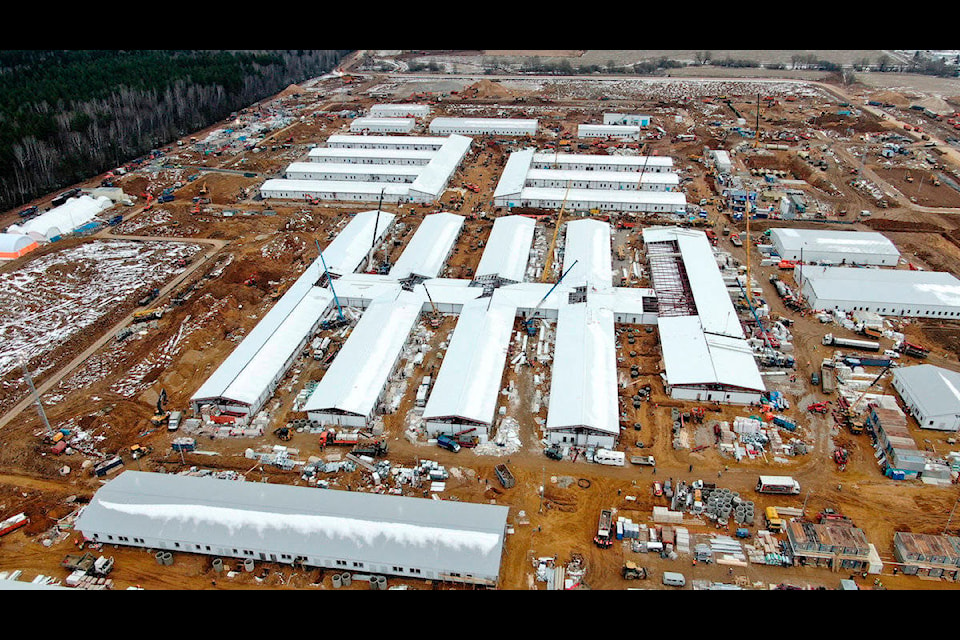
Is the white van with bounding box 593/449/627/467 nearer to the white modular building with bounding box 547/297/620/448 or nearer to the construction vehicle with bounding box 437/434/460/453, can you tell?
the white modular building with bounding box 547/297/620/448

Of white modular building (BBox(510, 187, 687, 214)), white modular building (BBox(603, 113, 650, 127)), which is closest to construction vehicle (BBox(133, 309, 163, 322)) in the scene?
white modular building (BBox(510, 187, 687, 214))

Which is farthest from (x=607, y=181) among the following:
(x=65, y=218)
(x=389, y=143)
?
(x=65, y=218)

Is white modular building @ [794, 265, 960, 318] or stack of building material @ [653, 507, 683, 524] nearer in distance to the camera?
stack of building material @ [653, 507, 683, 524]

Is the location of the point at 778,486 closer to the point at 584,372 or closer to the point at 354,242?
the point at 584,372

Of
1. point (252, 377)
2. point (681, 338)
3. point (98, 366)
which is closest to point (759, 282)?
point (681, 338)

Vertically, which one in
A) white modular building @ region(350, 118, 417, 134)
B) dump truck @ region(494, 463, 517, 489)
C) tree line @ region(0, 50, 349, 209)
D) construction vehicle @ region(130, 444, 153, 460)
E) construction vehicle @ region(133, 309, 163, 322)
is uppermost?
tree line @ region(0, 50, 349, 209)

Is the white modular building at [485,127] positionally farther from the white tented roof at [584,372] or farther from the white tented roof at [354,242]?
the white tented roof at [584,372]
